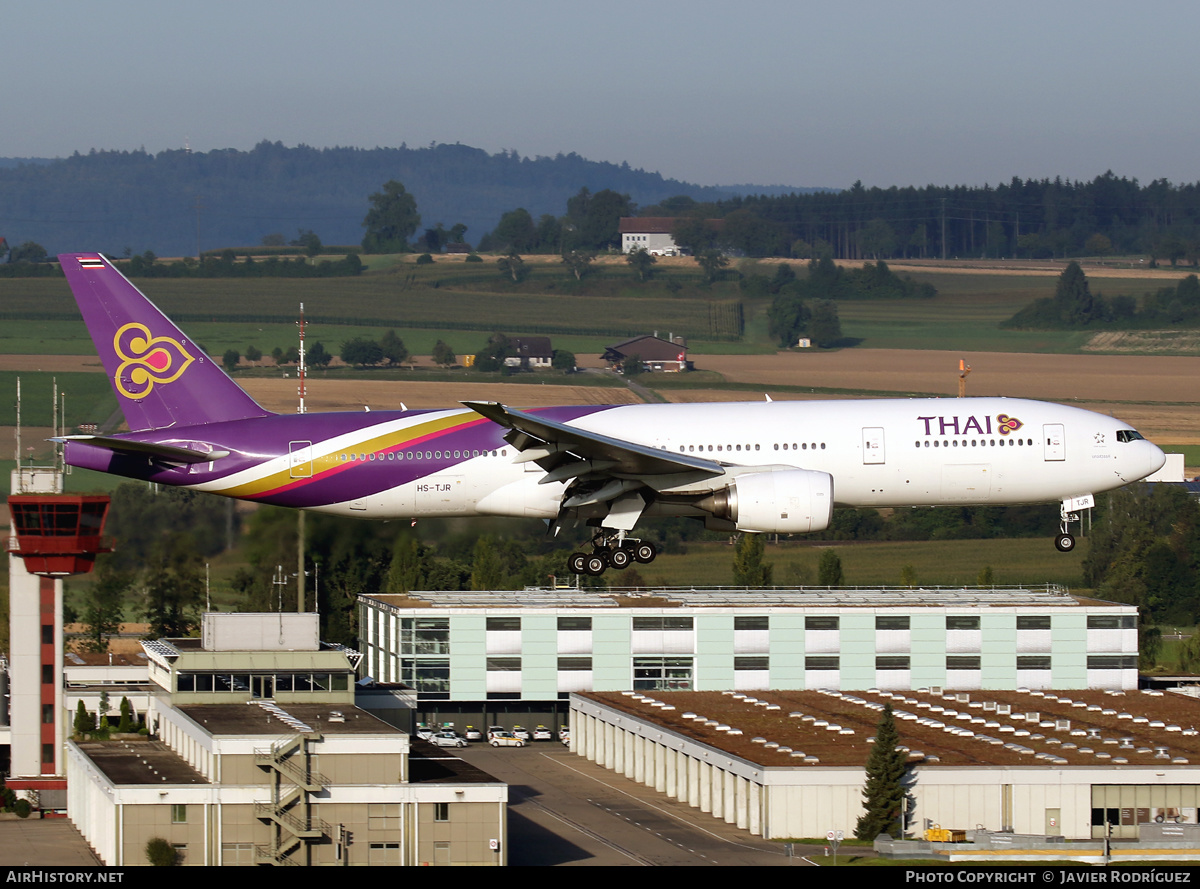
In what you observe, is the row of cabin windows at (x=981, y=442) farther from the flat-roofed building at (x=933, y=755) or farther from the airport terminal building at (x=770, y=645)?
the airport terminal building at (x=770, y=645)

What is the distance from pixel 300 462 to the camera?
42.5 m

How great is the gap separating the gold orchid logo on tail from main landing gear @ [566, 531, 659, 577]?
1285cm

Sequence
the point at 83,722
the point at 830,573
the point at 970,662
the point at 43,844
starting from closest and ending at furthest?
the point at 43,844
the point at 83,722
the point at 970,662
the point at 830,573

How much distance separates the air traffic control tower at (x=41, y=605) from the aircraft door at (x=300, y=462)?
81.4 ft

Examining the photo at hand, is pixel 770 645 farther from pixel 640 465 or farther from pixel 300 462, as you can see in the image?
pixel 300 462

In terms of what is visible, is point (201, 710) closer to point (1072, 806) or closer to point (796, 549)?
point (1072, 806)

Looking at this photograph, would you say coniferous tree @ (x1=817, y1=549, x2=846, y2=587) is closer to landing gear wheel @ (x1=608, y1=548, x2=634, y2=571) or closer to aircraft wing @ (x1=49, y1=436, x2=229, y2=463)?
landing gear wheel @ (x1=608, y1=548, x2=634, y2=571)

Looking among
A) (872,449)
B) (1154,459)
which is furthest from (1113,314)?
(872,449)

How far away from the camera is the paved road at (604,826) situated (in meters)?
54.8

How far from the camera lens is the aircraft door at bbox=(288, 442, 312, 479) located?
42.5 metres

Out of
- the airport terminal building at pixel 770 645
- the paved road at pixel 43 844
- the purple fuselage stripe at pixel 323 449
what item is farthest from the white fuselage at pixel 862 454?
the airport terminal building at pixel 770 645

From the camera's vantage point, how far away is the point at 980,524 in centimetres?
11862

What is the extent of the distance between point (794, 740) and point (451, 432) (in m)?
26.1

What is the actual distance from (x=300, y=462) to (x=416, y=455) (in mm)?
3114
